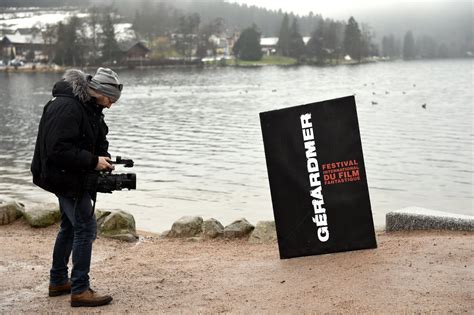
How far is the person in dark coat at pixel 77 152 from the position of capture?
607 cm

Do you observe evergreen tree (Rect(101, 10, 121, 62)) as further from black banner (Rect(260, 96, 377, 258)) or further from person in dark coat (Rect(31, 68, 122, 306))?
person in dark coat (Rect(31, 68, 122, 306))

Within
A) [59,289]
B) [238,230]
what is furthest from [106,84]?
[238,230]

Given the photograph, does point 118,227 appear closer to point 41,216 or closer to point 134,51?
point 41,216

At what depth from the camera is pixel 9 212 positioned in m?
11.7

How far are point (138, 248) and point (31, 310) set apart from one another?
3806mm

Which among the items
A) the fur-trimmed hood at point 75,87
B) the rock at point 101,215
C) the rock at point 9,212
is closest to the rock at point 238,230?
the rock at point 101,215

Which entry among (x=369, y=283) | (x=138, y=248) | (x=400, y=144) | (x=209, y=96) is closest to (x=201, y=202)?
(x=138, y=248)

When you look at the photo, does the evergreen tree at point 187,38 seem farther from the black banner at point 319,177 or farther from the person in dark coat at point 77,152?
the person in dark coat at point 77,152

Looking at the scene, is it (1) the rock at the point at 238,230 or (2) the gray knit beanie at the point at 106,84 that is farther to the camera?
(1) the rock at the point at 238,230

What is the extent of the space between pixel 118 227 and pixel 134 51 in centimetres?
14532

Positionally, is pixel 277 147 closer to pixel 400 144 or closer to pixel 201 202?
pixel 201 202

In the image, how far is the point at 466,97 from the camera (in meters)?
60.4

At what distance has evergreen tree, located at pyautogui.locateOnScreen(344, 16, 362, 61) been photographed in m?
188

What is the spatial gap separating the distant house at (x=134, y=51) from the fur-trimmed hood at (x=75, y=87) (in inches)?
5720
